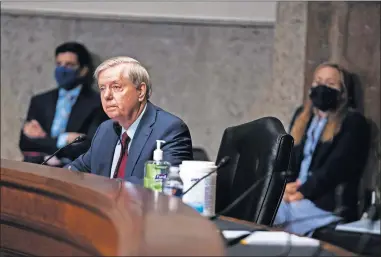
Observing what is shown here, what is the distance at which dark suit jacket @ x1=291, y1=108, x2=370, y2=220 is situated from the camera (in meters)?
3.56

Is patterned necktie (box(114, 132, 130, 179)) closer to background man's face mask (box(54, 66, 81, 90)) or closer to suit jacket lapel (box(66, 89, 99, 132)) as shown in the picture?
suit jacket lapel (box(66, 89, 99, 132))

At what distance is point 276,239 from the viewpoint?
1164 millimetres

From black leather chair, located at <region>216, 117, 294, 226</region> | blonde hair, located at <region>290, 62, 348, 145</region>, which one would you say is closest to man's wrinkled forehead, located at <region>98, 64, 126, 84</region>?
black leather chair, located at <region>216, 117, 294, 226</region>

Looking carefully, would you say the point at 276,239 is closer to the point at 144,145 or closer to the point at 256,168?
the point at 256,168

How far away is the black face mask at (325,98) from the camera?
3725 mm

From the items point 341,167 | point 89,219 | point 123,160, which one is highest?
point 89,219

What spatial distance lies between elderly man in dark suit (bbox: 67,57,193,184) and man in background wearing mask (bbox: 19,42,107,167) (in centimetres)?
180

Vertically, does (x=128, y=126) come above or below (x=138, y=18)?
below

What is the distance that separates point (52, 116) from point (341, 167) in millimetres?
1675

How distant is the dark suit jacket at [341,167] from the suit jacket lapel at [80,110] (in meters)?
1.22

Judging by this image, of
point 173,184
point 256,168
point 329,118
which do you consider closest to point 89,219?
point 173,184

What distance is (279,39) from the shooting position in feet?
13.5

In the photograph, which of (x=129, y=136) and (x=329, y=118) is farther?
(x=329, y=118)

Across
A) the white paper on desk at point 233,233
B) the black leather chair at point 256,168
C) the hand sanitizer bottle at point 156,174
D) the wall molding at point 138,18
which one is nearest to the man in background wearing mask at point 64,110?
the wall molding at point 138,18
